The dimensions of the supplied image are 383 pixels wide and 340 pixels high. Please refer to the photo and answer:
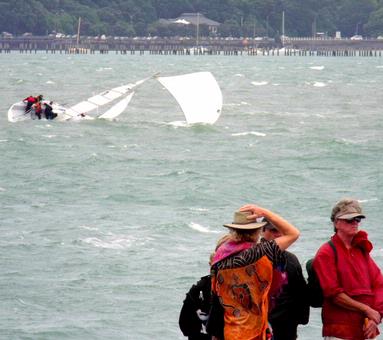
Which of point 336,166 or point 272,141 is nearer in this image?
point 336,166

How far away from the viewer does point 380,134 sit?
44000 mm

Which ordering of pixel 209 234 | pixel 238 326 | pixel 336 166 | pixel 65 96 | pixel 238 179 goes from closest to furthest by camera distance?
pixel 238 326 < pixel 209 234 < pixel 238 179 < pixel 336 166 < pixel 65 96

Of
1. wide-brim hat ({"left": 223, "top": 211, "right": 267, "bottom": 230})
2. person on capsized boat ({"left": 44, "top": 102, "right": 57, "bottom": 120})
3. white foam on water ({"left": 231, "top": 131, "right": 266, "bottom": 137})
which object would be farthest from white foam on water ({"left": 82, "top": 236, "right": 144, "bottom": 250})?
person on capsized boat ({"left": 44, "top": 102, "right": 57, "bottom": 120})

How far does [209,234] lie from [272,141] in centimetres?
2009

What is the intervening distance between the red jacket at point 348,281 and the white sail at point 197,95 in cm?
3446

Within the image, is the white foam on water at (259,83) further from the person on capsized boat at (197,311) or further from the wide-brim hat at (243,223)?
the wide-brim hat at (243,223)

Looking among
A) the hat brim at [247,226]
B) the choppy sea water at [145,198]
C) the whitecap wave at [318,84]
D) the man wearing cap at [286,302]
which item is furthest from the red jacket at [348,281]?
the whitecap wave at [318,84]

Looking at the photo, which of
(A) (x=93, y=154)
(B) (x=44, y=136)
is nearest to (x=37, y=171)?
(A) (x=93, y=154)

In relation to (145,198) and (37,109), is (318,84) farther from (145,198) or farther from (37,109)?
(145,198)

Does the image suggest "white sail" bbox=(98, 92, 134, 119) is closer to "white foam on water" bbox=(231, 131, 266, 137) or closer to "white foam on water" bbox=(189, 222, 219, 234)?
"white foam on water" bbox=(231, 131, 266, 137)

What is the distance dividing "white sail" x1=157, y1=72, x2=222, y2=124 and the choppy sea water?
0.55 m

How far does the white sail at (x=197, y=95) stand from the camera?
43.1m

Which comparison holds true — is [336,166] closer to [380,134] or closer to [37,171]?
[37,171]

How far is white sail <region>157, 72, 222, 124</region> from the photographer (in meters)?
43.1
